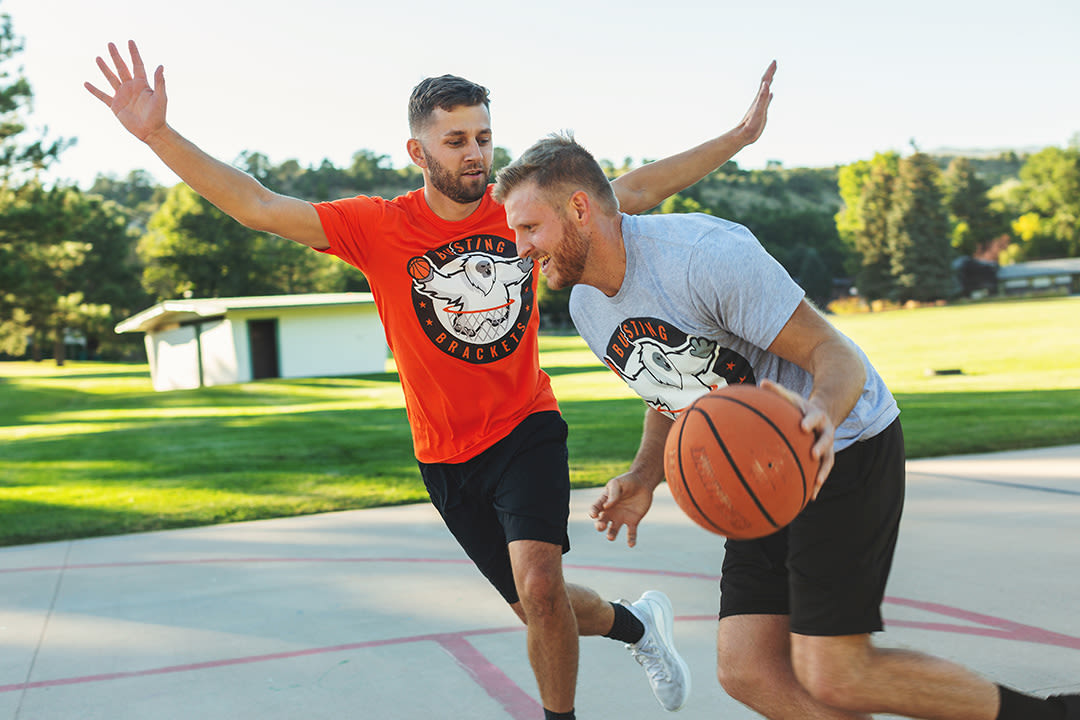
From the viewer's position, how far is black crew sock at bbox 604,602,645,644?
12.6 feet

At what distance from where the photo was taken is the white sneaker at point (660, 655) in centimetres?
364

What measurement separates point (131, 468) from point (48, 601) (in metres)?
6.52

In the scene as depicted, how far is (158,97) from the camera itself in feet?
11.1

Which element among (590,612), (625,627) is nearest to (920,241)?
(625,627)

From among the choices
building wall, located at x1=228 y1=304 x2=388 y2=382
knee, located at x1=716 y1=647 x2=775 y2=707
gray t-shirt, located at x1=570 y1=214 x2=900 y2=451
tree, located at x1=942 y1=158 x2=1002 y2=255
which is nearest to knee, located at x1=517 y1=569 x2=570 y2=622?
knee, located at x1=716 y1=647 x2=775 y2=707

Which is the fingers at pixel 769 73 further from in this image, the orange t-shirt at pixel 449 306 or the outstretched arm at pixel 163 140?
the outstretched arm at pixel 163 140

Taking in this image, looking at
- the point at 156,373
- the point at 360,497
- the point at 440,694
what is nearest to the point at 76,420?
the point at 360,497

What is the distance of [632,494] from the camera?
3.08 metres

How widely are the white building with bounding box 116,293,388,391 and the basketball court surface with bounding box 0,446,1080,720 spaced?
3046 centimetres

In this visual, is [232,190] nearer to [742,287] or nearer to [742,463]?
[742,287]

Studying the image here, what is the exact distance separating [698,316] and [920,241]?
82.3 meters

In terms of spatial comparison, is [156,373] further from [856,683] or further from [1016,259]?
[1016,259]

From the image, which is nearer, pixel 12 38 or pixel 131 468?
pixel 131 468

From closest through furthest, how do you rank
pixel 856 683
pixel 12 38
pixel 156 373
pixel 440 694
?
pixel 856 683 < pixel 440 694 < pixel 12 38 < pixel 156 373
